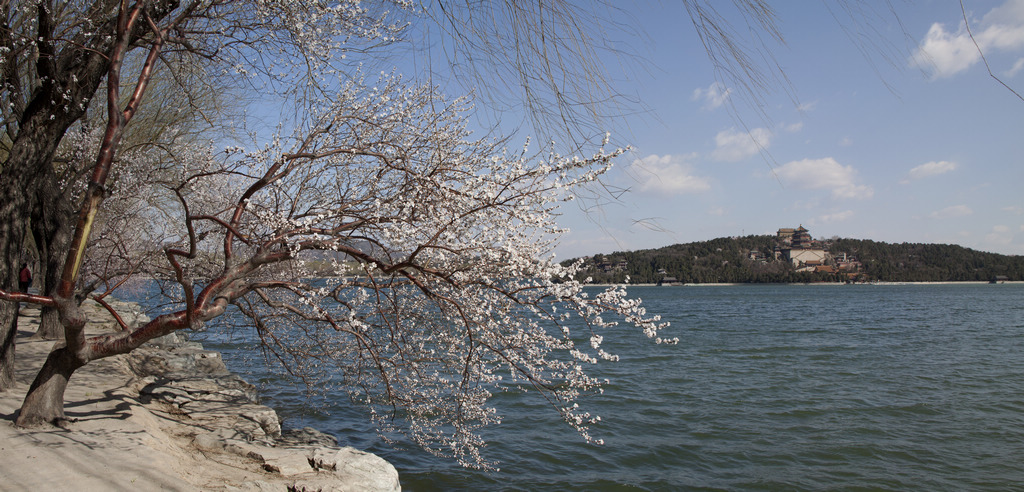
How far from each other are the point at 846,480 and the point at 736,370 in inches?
341

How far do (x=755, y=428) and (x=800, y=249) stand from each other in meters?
92.4

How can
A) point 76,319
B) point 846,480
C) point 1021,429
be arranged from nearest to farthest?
point 76,319 → point 846,480 → point 1021,429

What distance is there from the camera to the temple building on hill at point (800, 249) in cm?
9138

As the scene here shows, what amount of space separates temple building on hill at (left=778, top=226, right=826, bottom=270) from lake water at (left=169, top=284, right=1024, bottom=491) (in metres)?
76.9

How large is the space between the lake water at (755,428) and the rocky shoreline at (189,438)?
4.87ft

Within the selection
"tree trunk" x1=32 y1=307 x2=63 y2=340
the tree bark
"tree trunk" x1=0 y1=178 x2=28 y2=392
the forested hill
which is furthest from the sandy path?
the forested hill

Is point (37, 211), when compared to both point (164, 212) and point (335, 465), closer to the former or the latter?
point (164, 212)

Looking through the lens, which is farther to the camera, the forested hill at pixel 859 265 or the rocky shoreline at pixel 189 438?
the forested hill at pixel 859 265

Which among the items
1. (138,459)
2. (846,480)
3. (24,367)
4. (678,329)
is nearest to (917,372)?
(846,480)

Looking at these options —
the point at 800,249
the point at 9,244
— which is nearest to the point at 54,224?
the point at 9,244

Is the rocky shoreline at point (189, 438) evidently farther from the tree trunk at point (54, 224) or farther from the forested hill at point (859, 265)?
the forested hill at point (859, 265)

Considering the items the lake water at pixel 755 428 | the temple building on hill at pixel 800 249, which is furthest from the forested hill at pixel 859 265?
the lake water at pixel 755 428

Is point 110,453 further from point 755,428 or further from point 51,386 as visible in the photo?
point 755,428

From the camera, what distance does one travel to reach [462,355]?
5.97 meters
